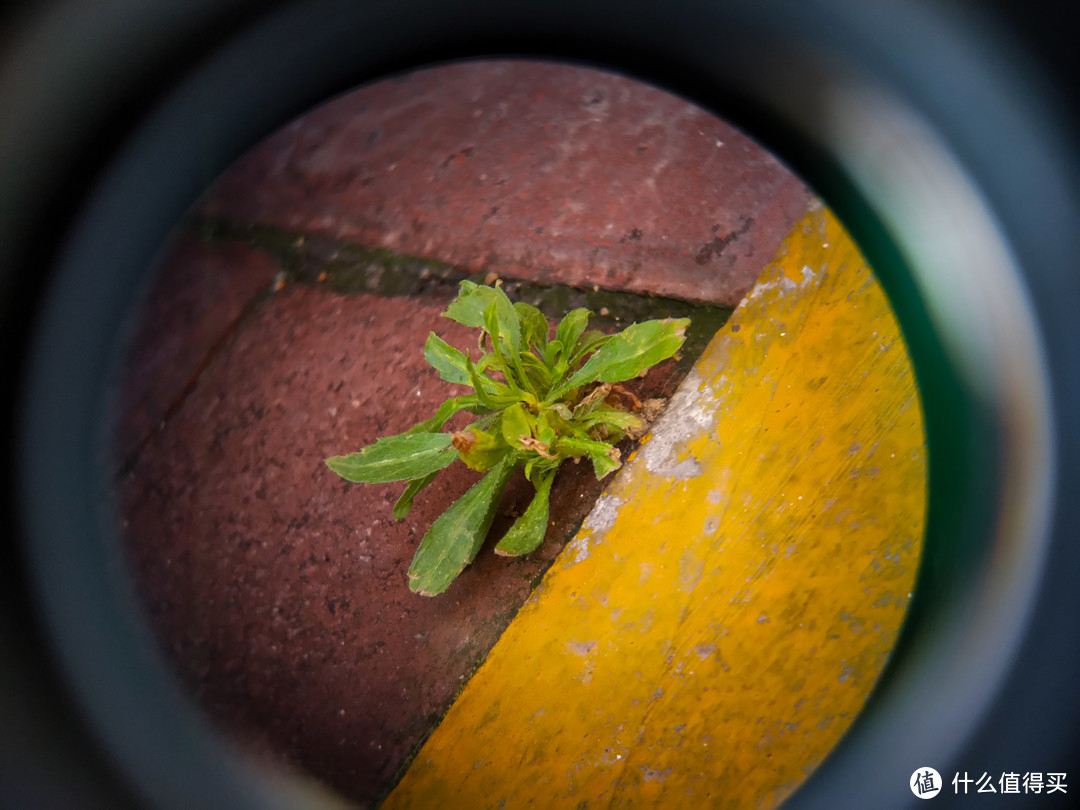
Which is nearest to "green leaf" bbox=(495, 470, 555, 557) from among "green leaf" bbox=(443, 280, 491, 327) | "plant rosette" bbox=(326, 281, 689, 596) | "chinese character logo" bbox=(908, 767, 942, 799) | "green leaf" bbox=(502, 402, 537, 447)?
"plant rosette" bbox=(326, 281, 689, 596)

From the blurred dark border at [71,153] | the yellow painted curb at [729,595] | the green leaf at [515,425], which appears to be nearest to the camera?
the blurred dark border at [71,153]

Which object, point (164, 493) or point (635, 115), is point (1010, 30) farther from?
point (164, 493)

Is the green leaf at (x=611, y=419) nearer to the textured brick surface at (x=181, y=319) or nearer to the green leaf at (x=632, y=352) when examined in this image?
the green leaf at (x=632, y=352)

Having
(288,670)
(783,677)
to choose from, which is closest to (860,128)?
(783,677)

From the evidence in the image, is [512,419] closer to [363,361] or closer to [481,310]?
[481,310]

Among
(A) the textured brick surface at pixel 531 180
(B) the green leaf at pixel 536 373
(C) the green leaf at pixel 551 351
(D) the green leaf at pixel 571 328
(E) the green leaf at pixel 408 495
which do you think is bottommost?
(E) the green leaf at pixel 408 495

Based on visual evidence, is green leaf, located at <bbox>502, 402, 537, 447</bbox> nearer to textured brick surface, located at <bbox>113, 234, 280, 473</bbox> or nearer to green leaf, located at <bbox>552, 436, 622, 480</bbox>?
green leaf, located at <bbox>552, 436, 622, 480</bbox>

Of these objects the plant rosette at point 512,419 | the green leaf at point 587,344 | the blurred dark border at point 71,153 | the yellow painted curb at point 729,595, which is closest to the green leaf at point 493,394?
the plant rosette at point 512,419
